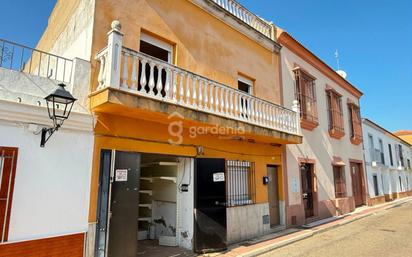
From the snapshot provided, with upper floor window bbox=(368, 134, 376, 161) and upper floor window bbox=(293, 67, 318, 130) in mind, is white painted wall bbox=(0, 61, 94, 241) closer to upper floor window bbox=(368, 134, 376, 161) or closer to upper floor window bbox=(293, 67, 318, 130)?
upper floor window bbox=(293, 67, 318, 130)

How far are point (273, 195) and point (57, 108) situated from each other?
25.7 feet

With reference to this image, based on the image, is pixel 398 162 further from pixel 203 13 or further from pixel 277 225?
pixel 203 13

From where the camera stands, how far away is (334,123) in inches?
558

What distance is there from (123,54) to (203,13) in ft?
12.6

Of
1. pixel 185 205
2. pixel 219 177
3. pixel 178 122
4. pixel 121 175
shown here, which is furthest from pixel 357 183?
pixel 121 175

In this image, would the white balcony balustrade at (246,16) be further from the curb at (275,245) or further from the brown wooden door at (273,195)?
the curb at (275,245)

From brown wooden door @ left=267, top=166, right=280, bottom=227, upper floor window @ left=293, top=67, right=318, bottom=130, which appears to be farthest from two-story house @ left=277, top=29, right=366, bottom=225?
brown wooden door @ left=267, top=166, right=280, bottom=227

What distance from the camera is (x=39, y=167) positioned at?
4594mm

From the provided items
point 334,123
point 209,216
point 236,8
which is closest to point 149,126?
point 209,216

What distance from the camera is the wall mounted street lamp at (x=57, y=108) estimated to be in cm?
441

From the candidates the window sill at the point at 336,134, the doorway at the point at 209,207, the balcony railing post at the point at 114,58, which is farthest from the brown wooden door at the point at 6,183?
the window sill at the point at 336,134

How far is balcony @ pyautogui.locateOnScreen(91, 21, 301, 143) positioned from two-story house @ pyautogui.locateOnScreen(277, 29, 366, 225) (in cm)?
218

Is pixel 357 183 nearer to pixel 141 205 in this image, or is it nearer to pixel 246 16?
pixel 246 16

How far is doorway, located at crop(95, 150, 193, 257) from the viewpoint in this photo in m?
5.23
